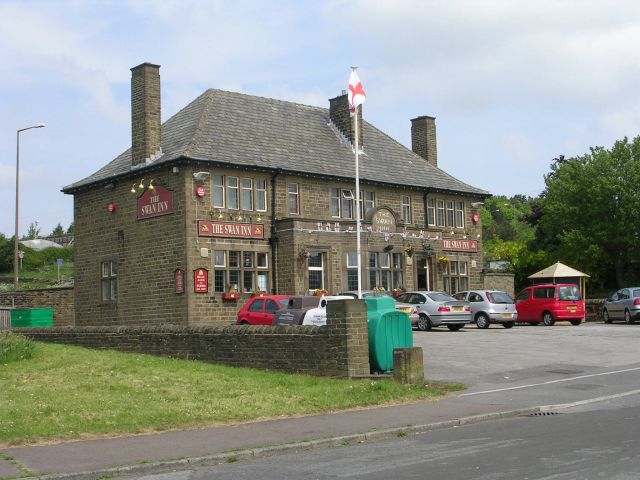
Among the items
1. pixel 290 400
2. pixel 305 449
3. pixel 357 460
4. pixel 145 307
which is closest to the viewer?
pixel 357 460

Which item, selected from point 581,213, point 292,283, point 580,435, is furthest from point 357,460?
point 581,213

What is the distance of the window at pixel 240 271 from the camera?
111 ft

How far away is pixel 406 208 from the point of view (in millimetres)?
41500

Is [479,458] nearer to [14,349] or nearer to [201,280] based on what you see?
[14,349]

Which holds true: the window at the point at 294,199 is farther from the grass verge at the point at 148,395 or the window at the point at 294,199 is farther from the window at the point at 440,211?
the grass verge at the point at 148,395

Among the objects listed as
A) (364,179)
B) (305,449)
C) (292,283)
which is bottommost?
(305,449)

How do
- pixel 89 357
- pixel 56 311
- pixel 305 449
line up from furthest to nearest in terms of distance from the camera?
pixel 56 311 < pixel 89 357 < pixel 305 449

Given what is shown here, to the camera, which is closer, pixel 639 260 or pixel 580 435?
pixel 580 435

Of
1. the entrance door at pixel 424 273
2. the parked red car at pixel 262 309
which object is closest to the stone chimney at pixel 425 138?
the entrance door at pixel 424 273

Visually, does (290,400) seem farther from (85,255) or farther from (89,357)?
(85,255)

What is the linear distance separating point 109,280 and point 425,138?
18335 mm

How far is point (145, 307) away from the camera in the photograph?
1369 inches

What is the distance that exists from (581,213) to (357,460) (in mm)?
51993

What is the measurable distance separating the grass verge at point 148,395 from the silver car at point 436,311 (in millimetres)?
15115
